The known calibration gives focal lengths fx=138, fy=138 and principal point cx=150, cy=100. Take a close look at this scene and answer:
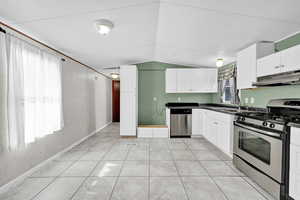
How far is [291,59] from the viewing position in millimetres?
1787

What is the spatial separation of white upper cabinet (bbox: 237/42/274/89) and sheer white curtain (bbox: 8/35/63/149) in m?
3.67

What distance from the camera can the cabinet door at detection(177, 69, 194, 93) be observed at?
453 centimetres

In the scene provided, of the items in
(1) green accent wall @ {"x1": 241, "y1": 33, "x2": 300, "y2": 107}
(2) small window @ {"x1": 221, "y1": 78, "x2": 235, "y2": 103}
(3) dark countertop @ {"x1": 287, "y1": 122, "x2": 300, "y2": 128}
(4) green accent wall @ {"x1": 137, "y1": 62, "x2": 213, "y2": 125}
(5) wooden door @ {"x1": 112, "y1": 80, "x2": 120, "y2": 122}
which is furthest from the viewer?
(5) wooden door @ {"x1": 112, "y1": 80, "x2": 120, "y2": 122}

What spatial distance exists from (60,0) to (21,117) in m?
1.62

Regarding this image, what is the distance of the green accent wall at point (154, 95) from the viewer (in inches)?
193

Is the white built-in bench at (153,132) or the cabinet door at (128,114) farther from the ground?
the cabinet door at (128,114)

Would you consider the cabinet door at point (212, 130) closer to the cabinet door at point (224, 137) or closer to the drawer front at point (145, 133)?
the cabinet door at point (224, 137)

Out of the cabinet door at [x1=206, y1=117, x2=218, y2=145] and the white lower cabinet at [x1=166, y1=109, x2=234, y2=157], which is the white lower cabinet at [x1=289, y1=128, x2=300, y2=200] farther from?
the cabinet door at [x1=206, y1=117, x2=218, y2=145]

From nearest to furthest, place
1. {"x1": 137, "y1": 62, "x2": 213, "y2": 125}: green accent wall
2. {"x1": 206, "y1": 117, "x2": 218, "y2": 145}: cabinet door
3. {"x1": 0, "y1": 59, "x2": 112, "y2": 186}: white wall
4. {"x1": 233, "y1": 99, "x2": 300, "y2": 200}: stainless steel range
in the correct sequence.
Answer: {"x1": 233, "y1": 99, "x2": 300, "y2": 200}: stainless steel range
{"x1": 0, "y1": 59, "x2": 112, "y2": 186}: white wall
{"x1": 206, "y1": 117, "x2": 218, "y2": 145}: cabinet door
{"x1": 137, "y1": 62, "x2": 213, "y2": 125}: green accent wall

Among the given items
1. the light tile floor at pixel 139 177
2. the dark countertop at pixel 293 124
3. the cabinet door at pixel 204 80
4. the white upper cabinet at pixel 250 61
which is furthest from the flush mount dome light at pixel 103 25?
the cabinet door at pixel 204 80

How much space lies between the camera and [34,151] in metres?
2.29

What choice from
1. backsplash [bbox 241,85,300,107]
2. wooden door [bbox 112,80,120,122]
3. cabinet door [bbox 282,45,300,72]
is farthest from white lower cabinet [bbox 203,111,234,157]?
wooden door [bbox 112,80,120,122]

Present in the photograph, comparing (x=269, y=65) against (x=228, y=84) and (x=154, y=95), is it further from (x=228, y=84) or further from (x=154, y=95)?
(x=154, y=95)

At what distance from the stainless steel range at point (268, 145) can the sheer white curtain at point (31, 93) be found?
328 cm
